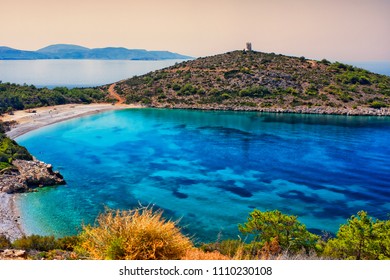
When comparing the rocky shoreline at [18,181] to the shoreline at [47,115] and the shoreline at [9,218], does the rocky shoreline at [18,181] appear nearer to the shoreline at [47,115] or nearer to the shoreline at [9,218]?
the shoreline at [9,218]

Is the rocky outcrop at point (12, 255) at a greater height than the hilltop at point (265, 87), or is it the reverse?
the hilltop at point (265, 87)

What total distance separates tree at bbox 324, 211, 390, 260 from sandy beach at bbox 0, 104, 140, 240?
338 inches

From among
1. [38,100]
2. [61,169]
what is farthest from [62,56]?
[61,169]

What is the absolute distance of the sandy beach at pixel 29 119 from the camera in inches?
427

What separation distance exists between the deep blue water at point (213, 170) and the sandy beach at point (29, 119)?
A: 1.56 ft

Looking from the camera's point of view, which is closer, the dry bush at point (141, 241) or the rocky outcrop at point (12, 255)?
the dry bush at point (141, 241)

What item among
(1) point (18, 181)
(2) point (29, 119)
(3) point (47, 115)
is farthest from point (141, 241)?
(3) point (47, 115)

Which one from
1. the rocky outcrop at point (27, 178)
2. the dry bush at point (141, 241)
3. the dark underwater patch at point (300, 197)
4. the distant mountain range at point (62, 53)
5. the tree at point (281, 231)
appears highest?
the distant mountain range at point (62, 53)

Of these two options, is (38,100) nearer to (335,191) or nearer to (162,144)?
(162,144)

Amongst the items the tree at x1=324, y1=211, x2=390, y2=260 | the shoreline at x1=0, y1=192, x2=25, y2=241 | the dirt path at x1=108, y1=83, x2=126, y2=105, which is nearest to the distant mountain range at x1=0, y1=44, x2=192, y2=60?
the dirt path at x1=108, y1=83, x2=126, y2=105

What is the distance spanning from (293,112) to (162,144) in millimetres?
16319

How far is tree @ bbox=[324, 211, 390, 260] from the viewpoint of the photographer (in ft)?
19.6

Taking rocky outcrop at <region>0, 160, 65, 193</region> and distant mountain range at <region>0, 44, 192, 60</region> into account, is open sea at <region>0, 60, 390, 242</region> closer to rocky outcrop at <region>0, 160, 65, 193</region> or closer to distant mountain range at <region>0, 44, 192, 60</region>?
rocky outcrop at <region>0, 160, 65, 193</region>

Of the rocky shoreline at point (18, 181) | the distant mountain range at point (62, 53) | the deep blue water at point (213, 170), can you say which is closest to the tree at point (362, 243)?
the deep blue water at point (213, 170)
